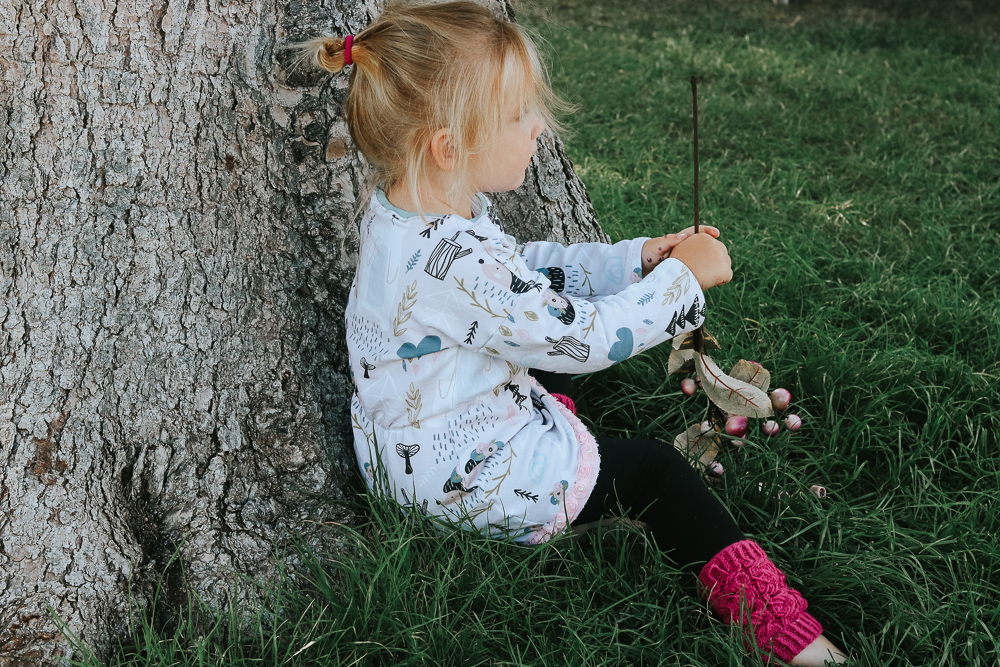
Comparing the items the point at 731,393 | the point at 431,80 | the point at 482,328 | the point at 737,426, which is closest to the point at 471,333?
the point at 482,328

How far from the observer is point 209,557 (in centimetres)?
156

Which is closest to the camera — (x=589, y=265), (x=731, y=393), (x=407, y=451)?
(x=407, y=451)

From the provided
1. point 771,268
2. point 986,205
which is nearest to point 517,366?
point 771,268

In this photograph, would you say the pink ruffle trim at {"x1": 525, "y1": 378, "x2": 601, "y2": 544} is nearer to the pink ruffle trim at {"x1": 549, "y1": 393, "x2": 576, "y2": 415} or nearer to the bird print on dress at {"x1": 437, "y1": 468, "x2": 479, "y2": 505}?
the bird print on dress at {"x1": 437, "y1": 468, "x2": 479, "y2": 505}

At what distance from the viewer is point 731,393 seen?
1854 millimetres

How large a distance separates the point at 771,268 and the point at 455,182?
1.61 meters

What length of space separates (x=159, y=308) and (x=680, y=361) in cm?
120

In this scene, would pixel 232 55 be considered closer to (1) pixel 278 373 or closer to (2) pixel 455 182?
(2) pixel 455 182

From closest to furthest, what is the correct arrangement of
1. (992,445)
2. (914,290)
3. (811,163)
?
(992,445), (914,290), (811,163)

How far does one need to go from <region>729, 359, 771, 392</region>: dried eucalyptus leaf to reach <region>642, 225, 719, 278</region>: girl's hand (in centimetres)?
35

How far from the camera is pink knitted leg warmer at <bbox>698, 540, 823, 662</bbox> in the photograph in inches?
59.8

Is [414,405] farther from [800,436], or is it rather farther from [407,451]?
[800,436]

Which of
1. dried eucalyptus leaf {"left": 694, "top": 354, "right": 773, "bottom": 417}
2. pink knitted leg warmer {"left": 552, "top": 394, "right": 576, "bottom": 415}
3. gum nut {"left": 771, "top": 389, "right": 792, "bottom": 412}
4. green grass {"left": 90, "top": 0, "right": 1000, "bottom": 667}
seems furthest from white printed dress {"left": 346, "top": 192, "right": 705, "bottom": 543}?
gum nut {"left": 771, "top": 389, "right": 792, "bottom": 412}

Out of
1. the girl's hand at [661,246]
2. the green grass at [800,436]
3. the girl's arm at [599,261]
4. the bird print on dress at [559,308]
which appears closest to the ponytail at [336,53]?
the bird print on dress at [559,308]
